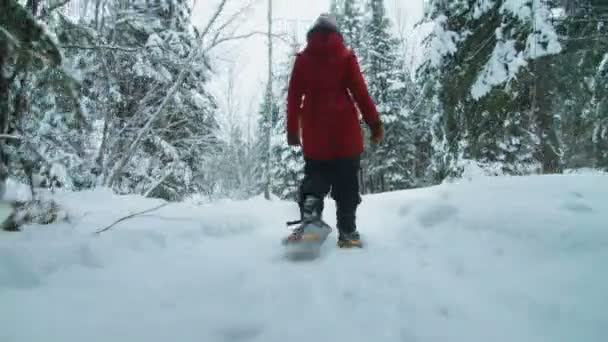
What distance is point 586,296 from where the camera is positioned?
4.86ft

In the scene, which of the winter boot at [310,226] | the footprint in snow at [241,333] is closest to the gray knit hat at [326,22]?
the winter boot at [310,226]

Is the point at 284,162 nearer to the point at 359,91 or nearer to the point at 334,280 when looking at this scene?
the point at 359,91

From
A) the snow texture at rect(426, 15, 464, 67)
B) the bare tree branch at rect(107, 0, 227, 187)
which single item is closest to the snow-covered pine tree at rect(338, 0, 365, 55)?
the snow texture at rect(426, 15, 464, 67)

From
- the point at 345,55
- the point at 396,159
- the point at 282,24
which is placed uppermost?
the point at 282,24

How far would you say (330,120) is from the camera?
9.21ft

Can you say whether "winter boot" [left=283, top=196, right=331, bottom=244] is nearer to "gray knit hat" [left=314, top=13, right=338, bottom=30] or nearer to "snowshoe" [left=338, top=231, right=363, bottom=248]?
"snowshoe" [left=338, top=231, right=363, bottom=248]

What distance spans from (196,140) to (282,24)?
5553 millimetres

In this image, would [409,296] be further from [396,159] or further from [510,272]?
[396,159]

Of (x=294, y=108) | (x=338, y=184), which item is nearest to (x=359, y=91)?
(x=294, y=108)

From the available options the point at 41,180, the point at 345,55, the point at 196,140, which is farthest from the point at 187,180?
the point at 345,55

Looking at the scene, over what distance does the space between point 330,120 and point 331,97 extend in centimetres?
19

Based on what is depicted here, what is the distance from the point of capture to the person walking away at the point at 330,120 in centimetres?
281

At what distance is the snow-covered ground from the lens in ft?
4.49

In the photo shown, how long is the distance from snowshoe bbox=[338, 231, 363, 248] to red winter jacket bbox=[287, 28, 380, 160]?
0.64 meters
